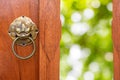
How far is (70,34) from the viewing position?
2.82ft

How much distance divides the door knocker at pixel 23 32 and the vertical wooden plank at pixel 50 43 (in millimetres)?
33

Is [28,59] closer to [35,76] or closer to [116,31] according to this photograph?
[35,76]

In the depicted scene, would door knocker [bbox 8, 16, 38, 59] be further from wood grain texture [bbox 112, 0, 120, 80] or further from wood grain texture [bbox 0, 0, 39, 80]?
wood grain texture [bbox 112, 0, 120, 80]

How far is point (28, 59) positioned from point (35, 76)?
7cm

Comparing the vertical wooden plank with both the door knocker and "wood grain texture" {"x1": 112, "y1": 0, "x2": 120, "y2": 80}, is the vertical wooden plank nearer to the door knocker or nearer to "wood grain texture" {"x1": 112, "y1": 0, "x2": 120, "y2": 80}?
the door knocker

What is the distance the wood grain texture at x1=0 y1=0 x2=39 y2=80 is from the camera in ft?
2.81

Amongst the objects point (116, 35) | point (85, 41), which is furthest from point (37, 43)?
point (116, 35)

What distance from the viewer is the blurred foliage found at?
85 cm

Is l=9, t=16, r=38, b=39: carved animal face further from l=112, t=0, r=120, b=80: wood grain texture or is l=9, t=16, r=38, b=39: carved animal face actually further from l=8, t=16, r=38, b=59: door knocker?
l=112, t=0, r=120, b=80: wood grain texture

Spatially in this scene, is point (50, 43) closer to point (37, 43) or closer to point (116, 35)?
point (37, 43)

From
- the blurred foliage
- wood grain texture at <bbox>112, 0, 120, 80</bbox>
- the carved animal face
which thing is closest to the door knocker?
the carved animal face

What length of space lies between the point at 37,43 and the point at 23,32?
0.24 ft

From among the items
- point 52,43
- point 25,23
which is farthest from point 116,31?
point 25,23

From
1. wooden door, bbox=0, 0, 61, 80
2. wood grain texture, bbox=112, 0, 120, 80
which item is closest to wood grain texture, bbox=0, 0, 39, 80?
wooden door, bbox=0, 0, 61, 80
